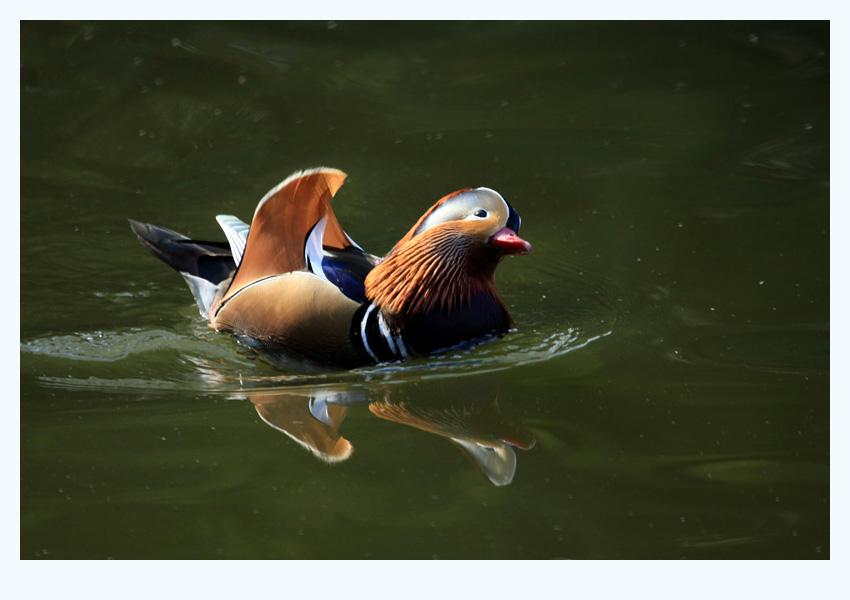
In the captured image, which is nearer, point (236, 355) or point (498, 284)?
point (236, 355)

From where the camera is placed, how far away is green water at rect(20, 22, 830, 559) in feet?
12.9

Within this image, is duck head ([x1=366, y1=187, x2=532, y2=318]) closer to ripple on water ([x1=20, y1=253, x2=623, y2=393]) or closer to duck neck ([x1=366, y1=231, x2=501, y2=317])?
duck neck ([x1=366, y1=231, x2=501, y2=317])

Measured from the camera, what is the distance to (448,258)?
514 cm

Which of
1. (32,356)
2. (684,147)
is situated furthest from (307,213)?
(684,147)

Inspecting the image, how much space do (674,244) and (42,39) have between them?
16.5 ft

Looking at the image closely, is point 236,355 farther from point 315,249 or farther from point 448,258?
point 448,258

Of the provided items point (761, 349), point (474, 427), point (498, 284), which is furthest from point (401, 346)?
point (761, 349)

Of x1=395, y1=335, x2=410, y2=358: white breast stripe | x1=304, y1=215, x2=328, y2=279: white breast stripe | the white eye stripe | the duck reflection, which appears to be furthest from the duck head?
the duck reflection

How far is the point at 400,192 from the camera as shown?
724cm

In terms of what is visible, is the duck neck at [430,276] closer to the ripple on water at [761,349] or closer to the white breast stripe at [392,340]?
the white breast stripe at [392,340]

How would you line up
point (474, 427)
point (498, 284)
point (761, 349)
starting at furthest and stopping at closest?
point (498, 284) → point (761, 349) → point (474, 427)

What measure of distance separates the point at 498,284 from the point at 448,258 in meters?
1.16

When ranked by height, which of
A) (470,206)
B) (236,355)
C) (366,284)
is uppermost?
(470,206)

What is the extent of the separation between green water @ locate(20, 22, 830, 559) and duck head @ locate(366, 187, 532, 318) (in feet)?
0.99
